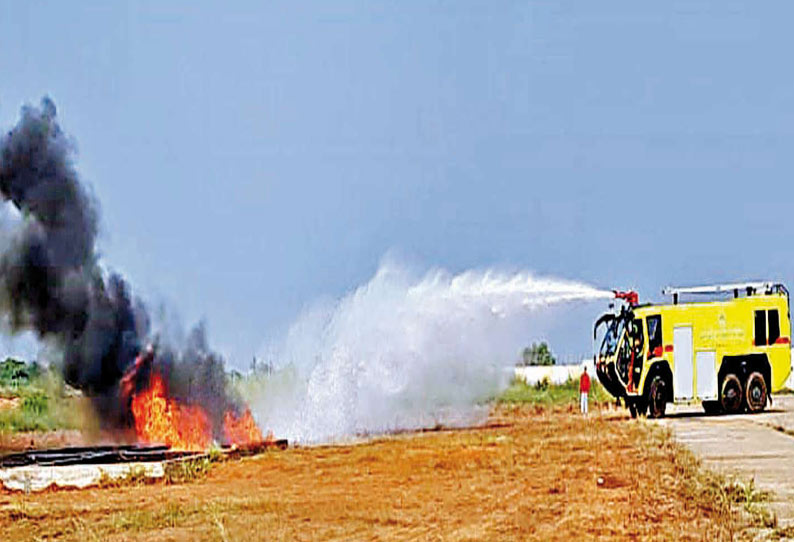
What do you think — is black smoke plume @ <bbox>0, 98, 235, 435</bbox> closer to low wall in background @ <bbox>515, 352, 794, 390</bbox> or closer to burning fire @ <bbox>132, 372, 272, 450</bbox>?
burning fire @ <bbox>132, 372, 272, 450</bbox>

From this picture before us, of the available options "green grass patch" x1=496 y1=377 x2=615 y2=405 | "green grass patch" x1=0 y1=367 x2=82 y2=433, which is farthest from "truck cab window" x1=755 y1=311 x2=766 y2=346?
"green grass patch" x1=0 y1=367 x2=82 y2=433

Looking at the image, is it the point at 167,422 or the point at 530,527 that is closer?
the point at 530,527

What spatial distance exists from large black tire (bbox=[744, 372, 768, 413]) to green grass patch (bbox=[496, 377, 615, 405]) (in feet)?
33.6

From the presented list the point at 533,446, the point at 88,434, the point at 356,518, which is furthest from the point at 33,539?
the point at 88,434

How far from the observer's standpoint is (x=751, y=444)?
76.6 ft

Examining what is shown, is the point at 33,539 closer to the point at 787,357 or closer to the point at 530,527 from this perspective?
the point at 530,527

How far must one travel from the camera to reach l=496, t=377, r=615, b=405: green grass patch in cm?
4516

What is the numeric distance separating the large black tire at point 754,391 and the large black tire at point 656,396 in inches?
92.7

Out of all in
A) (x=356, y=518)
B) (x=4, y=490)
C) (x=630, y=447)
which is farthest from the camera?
(x=630, y=447)

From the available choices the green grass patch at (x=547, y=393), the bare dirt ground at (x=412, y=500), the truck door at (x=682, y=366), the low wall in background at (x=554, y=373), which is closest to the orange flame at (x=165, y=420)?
the bare dirt ground at (x=412, y=500)

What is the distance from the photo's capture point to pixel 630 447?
22.8 m

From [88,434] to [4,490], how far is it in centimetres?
926

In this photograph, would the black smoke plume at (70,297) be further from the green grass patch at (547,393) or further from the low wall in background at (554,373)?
the low wall in background at (554,373)

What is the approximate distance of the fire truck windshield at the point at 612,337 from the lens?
32.8 m
